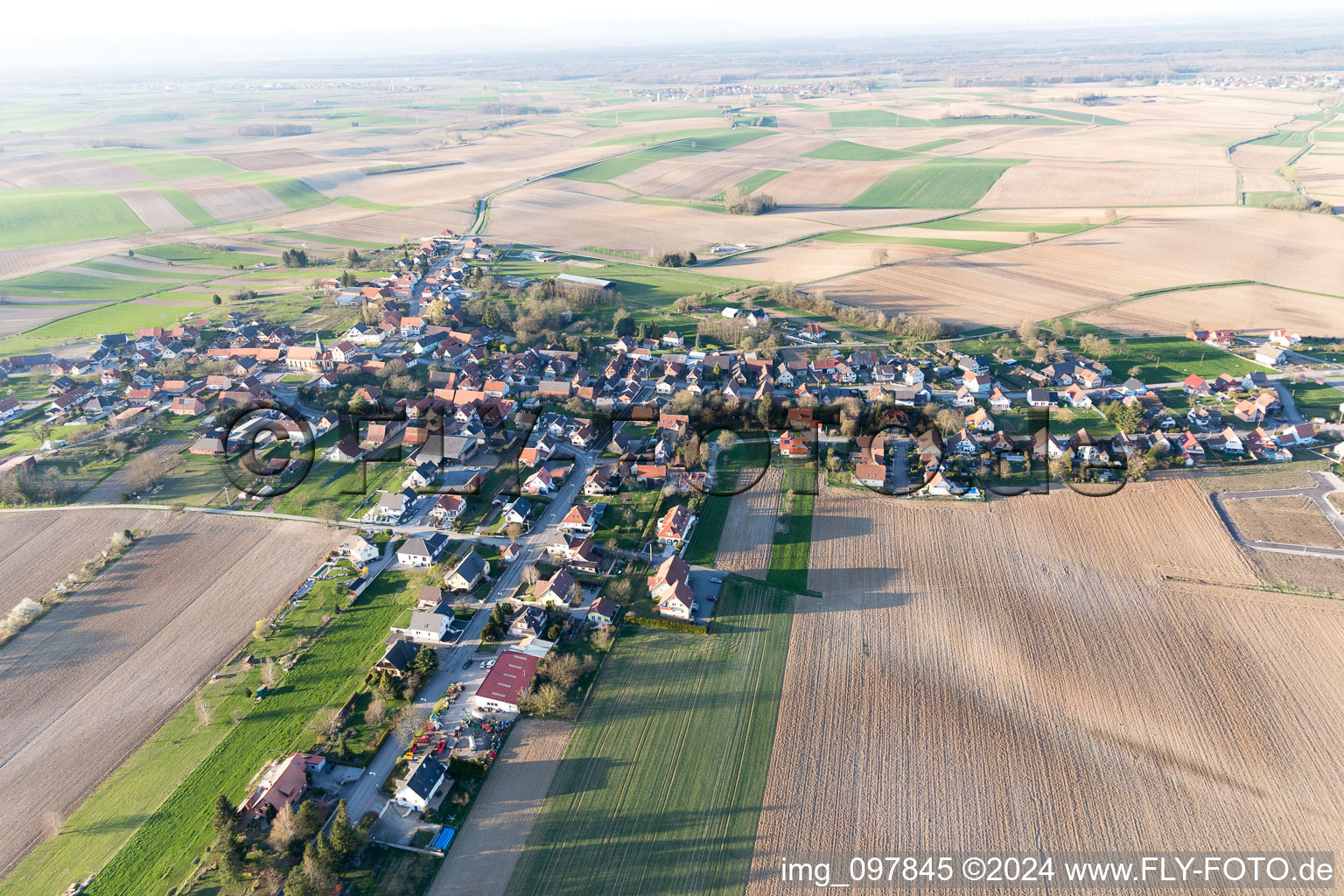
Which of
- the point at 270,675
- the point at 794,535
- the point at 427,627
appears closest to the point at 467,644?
the point at 427,627

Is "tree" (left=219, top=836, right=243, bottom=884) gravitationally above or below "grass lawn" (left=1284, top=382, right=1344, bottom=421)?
above

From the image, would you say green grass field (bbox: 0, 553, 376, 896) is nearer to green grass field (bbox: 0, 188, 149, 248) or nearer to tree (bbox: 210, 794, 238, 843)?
tree (bbox: 210, 794, 238, 843)

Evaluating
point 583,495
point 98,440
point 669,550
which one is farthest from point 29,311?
point 669,550

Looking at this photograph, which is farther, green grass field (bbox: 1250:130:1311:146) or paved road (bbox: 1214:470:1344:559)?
green grass field (bbox: 1250:130:1311:146)

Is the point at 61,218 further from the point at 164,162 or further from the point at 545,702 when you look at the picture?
the point at 545,702

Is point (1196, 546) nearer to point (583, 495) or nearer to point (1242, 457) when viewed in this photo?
point (1242, 457)

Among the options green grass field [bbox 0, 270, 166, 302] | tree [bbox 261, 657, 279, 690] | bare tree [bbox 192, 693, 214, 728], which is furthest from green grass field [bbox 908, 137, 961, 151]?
bare tree [bbox 192, 693, 214, 728]

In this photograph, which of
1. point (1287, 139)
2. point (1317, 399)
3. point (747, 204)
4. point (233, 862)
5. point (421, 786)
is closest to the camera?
point (233, 862)

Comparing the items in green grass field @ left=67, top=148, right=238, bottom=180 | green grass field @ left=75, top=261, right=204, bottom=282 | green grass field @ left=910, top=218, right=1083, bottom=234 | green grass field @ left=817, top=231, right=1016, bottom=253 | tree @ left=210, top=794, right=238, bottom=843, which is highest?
green grass field @ left=67, top=148, right=238, bottom=180
